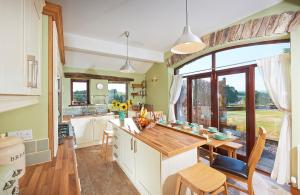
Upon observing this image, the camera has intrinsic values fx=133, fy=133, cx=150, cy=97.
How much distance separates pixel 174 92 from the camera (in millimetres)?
4121

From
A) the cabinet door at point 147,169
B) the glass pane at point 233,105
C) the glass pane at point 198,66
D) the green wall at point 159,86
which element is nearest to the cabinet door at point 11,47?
the cabinet door at point 147,169

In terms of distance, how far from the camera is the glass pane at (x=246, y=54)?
7.57 feet

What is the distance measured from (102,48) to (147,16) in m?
1.52

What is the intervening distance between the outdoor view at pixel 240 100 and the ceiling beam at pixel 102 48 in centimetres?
151

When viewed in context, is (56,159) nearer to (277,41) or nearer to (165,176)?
(165,176)

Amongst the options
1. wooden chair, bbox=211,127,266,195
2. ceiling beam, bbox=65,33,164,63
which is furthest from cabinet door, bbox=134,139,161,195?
ceiling beam, bbox=65,33,164,63

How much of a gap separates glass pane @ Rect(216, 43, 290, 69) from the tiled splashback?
3.84 meters

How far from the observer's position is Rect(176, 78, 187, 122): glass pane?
407cm

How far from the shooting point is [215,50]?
10.3 ft

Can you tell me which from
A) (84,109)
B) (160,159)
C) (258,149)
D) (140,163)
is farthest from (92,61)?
(258,149)

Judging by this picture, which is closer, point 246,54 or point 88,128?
point 246,54

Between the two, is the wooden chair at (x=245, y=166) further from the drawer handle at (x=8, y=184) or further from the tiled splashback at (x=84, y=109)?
the tiled splashback at (x=84, y=109)

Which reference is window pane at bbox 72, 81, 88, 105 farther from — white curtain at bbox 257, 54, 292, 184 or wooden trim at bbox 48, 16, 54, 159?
white curtain at bbox 257, 54, 292, 184

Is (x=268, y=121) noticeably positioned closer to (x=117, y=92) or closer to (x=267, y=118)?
(x=267, y=118)
